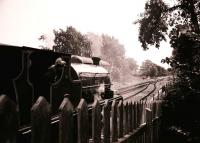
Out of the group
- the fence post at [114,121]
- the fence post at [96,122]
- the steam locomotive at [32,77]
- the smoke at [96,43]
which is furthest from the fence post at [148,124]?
the smoke at [96,43]

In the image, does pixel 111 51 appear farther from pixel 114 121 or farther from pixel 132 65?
pixel 114 121

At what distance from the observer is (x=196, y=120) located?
25.3ft

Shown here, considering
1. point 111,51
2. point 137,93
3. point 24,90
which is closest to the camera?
point 24,90

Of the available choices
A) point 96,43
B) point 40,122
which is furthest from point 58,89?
point 96,43

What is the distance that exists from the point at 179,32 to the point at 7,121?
7.90m

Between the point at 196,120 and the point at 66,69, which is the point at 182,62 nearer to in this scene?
the point at 196,120

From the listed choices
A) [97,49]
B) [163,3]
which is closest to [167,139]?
[163,3]

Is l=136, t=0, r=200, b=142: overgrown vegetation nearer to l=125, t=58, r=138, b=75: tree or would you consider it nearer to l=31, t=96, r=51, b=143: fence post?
l=31, t=96, r=51, b=143: fence post

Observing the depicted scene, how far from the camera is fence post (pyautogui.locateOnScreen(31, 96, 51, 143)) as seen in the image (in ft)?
6.50

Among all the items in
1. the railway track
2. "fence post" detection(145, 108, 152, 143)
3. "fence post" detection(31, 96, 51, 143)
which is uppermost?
"fence post" detection(31, 96, 51, 143)

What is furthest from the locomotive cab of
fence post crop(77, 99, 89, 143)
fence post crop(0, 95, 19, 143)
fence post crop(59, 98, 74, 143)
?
fence post crop(0, 95, 19, 143)

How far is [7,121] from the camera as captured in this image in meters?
1.72

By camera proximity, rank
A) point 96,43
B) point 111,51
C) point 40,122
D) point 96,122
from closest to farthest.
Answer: point 40,122 → point 96,122 → point 111,51 → point 96,43

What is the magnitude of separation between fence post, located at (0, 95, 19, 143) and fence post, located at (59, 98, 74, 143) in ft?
1.91
